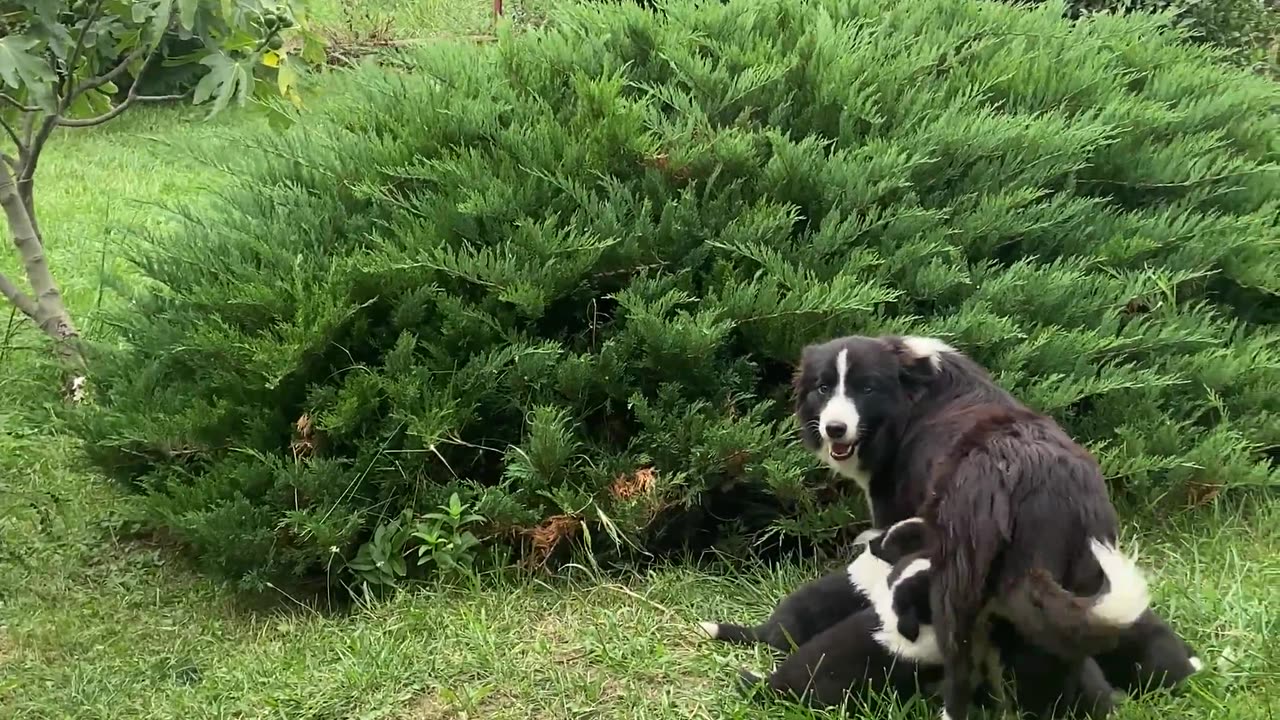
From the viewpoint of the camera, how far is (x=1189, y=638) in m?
3.58

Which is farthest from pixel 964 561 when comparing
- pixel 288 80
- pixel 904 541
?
pixel 288 80

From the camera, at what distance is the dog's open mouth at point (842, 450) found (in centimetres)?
354

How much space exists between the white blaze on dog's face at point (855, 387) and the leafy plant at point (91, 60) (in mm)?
2623

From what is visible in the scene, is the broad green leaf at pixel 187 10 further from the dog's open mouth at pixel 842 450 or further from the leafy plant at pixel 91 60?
the dog's open mouth at pixel 842 450

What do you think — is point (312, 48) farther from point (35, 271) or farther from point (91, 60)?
point (35, 271)

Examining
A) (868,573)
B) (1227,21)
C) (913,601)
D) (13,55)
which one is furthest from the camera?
(1227,21)

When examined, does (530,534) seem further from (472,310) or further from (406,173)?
(406,173)

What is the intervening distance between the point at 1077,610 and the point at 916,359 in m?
1.14

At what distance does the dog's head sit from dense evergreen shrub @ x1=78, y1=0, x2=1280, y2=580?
1.60 feet

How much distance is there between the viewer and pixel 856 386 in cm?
357

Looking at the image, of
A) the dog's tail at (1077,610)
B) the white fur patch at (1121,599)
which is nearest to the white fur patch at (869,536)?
the dog's tail at (1077,610)

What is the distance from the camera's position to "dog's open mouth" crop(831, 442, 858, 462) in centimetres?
354

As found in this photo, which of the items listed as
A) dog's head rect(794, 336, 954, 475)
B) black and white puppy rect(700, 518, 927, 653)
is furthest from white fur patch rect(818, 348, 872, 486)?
black and white puppy rect(700, 518, 927, 653)

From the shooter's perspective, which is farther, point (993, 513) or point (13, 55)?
point (13, 55)
